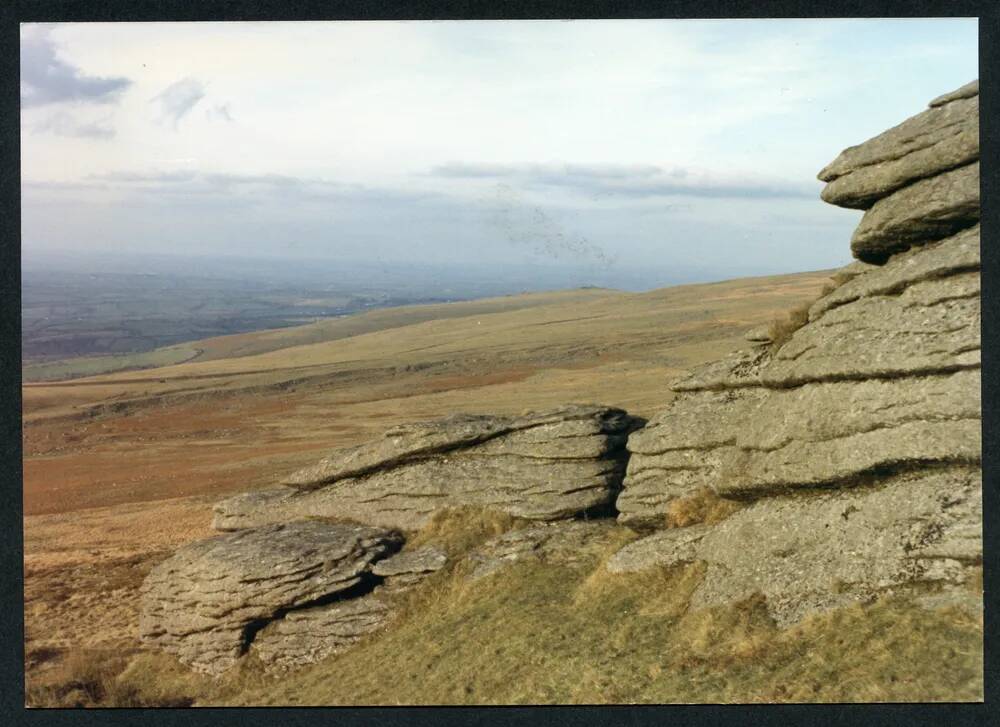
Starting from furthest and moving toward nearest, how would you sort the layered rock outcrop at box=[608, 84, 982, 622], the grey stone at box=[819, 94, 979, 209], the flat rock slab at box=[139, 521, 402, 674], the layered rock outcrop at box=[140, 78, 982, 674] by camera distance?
1. the flat rock slab at box=[139, 521, 402, 674]
2. the grey stone at box=[819, 94, 979, 209]
3. the layered rock outcrop at box=[140, 78, 982, 674]
4. the layered rock outcrop at box=[608, 84, 982, 622]

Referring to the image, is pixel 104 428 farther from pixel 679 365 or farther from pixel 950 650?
pixel 950 650

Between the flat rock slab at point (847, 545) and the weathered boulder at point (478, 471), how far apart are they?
4.56 meters

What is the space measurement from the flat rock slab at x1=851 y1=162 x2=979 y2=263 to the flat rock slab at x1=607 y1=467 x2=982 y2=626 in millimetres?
4817

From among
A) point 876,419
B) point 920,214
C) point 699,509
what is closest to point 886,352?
point 876,419

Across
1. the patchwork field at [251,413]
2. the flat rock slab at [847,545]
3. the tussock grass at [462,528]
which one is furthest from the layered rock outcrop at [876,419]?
the tussock grass at [462,528]

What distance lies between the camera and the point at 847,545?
1552 centimetres

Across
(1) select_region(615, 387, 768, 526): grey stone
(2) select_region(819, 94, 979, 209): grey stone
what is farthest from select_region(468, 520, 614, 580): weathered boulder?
(2) select_region(819, 94, 979, 209): grey stone

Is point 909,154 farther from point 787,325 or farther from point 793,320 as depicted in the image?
point 787,325

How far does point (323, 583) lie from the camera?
21391mm

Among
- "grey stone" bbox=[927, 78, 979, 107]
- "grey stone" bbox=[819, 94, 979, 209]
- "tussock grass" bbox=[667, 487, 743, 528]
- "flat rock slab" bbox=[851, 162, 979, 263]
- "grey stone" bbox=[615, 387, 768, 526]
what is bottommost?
"tussock grass" bbox=[667, 487, 743, 528]

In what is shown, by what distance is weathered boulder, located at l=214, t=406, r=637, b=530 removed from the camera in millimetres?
21797

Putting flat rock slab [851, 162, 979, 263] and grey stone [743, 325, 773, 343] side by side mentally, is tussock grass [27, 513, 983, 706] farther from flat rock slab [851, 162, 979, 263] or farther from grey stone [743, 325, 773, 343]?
flat rock slab [851, 162, 979, 263]

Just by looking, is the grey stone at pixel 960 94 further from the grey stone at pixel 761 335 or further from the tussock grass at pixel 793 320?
the grey stone at pixel 761 335

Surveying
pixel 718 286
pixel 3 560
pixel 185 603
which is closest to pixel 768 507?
pixel 185 603
